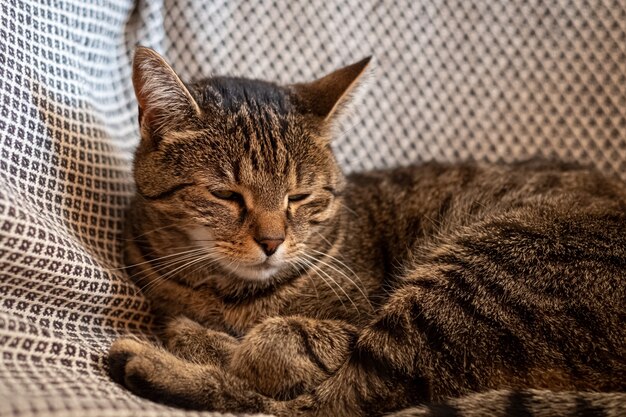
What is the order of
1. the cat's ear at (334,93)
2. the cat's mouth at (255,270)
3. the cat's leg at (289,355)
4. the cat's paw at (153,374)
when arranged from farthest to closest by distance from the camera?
the cat's ear at (334,93)
the cat's mouth at (255,270)
the cat's leg at (289,355)
the cat's paw at (153,374)

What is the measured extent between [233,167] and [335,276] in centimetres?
40

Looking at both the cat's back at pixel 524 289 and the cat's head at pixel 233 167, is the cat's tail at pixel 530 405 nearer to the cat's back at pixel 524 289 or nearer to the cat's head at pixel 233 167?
the cat's back at pixel 524 289

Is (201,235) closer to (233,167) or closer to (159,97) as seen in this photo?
(233,167)

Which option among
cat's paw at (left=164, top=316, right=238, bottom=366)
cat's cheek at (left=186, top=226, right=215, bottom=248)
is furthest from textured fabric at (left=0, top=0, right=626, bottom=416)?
cat's cheek at (left=186, top=226, right=215, bottom=248)

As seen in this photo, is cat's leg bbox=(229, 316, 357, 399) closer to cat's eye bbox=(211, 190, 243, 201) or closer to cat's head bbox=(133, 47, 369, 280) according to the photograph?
cat's head bbox=(133, 47, 369, 280)

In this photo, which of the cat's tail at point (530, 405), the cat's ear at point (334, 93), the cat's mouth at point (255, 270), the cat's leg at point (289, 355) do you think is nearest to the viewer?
the cat's tail at point (530, 405)

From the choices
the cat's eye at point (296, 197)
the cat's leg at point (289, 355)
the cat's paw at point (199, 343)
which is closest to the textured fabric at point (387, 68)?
the cat's paw at point (199, 343)

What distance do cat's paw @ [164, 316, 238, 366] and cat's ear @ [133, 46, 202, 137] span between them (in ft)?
1.53

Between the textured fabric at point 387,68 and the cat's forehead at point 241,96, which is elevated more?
the textured fabric at point 387,68

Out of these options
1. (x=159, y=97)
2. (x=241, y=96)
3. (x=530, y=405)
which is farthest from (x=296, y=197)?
(x=530, y=405)

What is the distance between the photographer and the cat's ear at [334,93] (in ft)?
5.48

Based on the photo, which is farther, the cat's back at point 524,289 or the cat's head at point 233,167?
the cat's head at point 233,167

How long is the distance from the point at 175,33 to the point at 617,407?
166cm

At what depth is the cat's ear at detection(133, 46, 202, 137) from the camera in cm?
148
